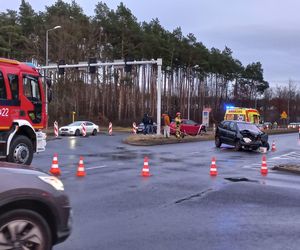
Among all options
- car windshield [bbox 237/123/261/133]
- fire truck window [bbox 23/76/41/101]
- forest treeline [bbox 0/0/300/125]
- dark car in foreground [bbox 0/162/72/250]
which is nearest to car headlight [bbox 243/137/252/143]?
car windshield [bbox 237/123/261/133]

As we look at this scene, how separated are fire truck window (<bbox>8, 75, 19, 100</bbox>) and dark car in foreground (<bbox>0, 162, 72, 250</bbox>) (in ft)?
33.2

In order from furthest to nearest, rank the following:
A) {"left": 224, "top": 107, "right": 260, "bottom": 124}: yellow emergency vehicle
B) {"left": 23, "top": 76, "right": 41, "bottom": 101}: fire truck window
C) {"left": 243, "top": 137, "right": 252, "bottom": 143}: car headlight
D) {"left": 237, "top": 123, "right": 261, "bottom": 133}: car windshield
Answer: {"left": 224, "top": 107, "right": 260, "bottom": 124}: yellow emergency vehicle < {"left": 237, "top": 123, "right": 261, "bottom": 133}: car windshield < {"left": 243, "top": 137, "right": 252, "bottom": 143}: car headlight < {"left": 23, "top": 76, "right": 41, "bottom": 101}: fire truck window

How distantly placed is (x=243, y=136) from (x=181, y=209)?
58.2 feet

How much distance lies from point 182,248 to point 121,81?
7505cm

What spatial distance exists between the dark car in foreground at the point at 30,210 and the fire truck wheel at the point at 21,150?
9493mm

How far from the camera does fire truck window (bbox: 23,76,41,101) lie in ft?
50.9

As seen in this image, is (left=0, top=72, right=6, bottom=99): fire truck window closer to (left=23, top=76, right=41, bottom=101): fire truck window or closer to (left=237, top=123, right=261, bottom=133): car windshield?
(left=23, top=76, right=41, bottom=101): fire truck window

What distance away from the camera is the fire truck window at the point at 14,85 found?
1493 centimetres

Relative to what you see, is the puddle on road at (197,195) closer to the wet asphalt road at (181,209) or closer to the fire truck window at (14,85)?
the wet asphalt road at (181,209)

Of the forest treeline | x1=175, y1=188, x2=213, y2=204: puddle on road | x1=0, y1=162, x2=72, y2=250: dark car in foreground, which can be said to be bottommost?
x1=175, y1=188, x2=213, y2=204: puddle on road

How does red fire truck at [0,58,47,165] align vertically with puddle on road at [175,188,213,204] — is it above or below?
above

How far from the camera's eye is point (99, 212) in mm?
8516

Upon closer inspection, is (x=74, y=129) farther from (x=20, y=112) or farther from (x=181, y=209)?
(x=181, y=209)

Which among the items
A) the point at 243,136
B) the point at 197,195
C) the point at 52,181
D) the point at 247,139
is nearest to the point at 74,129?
the point at 243,136
